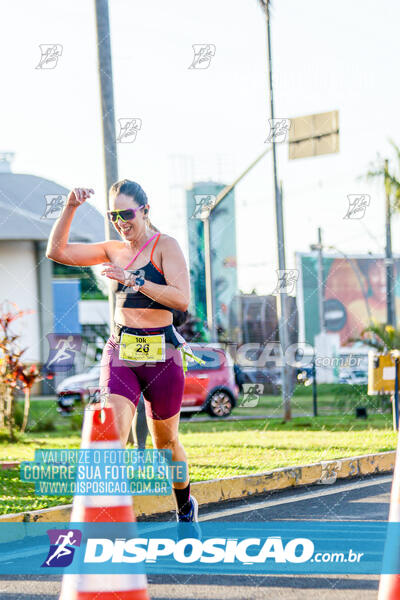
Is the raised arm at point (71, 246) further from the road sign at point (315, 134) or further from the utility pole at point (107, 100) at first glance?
the road sign at point (315, 134)

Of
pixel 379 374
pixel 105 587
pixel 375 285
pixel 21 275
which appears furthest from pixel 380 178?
pixel 375 285

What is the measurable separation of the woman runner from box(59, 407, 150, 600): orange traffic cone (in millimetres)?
740

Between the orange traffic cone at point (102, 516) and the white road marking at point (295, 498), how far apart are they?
2291 mm

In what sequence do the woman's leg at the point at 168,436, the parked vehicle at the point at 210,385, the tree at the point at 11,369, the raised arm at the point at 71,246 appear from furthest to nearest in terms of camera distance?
the parked vehicle at the point at 210,385
the tree at the point at 11,369
the woman's leg at the point at 168,436
the raised arm at the point at 71,246

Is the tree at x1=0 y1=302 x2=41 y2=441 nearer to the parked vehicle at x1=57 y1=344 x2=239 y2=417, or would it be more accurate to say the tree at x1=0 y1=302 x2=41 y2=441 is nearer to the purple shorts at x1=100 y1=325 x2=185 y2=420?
the parked vehicle at x1=57 y1=344 x2=239 y2=417

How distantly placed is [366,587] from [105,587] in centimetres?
132

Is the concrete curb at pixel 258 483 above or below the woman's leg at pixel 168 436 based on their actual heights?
below

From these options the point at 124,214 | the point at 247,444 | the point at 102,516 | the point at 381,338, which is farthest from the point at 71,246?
the point at 381,338

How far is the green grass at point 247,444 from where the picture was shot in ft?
23.4

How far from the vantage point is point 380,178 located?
19859mm

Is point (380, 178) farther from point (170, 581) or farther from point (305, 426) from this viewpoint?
point (170, 581)

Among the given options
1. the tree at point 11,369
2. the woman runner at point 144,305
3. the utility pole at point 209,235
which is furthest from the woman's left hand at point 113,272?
the tree at point 11,369

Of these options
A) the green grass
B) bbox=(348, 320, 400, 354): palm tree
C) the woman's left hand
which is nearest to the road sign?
the green grass

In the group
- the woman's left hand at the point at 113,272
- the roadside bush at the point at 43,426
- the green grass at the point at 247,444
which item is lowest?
the roadside bush at the point at 43,426
